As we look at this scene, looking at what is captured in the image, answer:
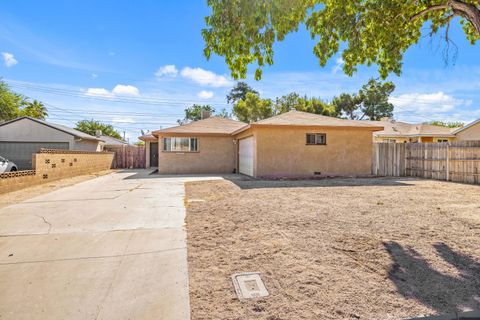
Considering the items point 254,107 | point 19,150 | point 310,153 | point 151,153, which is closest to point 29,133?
point 19,150

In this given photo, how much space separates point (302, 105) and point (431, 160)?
20.3m

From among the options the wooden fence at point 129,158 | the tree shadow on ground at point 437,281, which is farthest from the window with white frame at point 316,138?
the wooden fence at point 129,158

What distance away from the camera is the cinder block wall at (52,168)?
31.8 feet

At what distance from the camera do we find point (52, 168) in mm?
12758

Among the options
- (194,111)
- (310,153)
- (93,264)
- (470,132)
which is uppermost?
(194,111)

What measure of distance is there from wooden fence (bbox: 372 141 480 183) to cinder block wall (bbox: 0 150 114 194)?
1696 cm

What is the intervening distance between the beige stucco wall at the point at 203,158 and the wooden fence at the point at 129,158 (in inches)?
310

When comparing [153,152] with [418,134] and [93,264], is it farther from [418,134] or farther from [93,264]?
[418,134]

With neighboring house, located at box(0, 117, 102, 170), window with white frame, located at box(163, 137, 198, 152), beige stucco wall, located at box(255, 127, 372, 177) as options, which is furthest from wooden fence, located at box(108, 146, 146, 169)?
beige stucco wall, located at box(255, 127, 372, 177)

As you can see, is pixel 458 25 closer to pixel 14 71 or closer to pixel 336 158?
pixel 336 158

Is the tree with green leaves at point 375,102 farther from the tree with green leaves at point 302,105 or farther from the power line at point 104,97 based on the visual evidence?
the power line at point 104,97

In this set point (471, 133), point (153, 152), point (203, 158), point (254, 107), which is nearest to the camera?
point (203, 158)

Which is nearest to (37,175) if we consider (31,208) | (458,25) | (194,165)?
(31,208)

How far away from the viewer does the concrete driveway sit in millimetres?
2498
